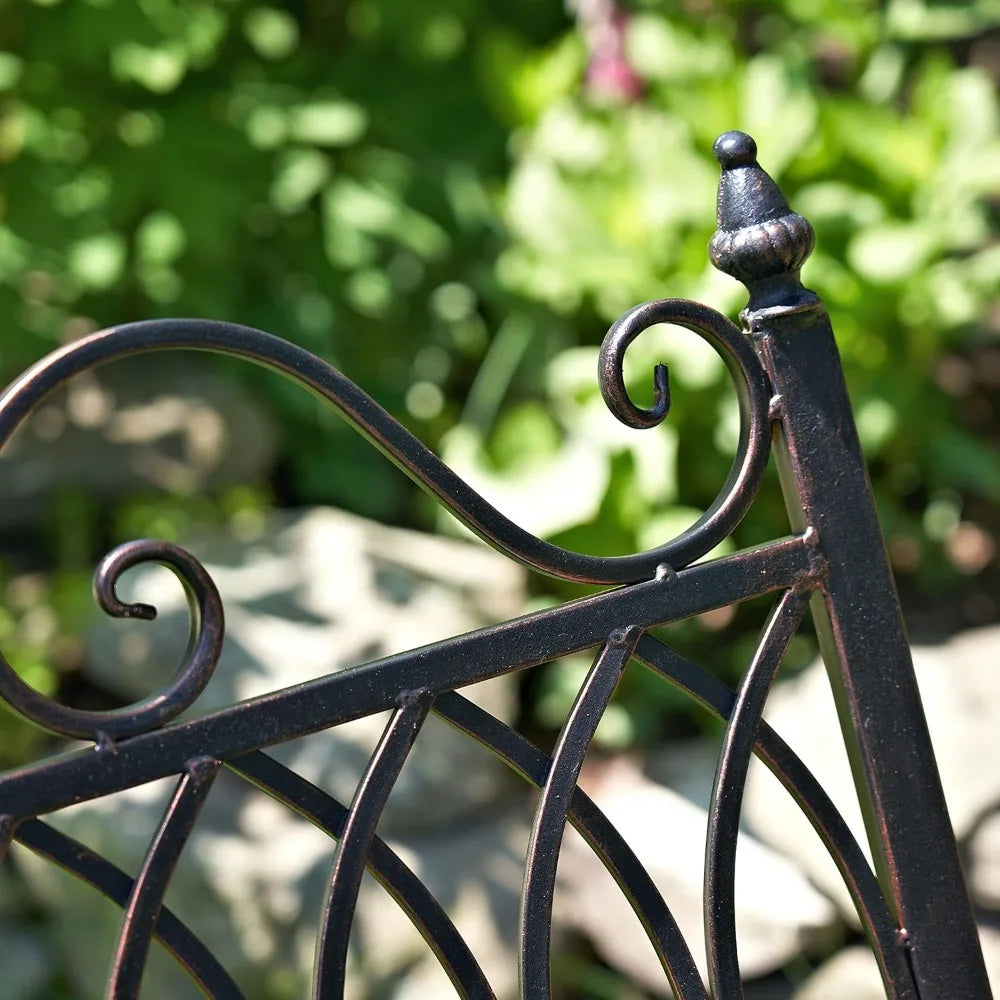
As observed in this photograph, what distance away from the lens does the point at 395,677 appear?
27.3 inches

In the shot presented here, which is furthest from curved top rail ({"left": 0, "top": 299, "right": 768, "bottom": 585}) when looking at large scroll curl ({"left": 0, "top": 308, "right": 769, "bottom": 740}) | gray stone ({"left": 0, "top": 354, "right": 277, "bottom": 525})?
gray stone ({"left": 0, "top": 354, "right": 277, "bottom": 525})

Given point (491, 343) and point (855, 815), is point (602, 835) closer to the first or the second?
point (855, 815)

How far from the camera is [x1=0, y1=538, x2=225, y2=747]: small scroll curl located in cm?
62

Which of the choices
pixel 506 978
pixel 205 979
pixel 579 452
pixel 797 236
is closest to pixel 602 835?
pixel 205 979

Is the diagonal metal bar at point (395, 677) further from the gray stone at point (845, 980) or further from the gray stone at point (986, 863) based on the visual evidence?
the gray stone at point (845, 980)

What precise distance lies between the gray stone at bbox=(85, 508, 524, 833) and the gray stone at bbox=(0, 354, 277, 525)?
283 millimetres

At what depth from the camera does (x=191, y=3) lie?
2.41 m

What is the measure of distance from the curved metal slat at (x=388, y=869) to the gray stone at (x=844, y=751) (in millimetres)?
1385

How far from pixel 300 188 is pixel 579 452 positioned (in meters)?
0.87

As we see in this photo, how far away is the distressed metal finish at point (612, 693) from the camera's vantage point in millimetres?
646

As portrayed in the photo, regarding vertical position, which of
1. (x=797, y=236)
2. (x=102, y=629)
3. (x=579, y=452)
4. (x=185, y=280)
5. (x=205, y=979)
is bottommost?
(x=205, y=979)

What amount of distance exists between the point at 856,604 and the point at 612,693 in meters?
0.17

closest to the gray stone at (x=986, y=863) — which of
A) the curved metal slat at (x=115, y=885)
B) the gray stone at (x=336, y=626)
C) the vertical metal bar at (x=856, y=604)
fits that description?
the gray stone at (x=336, y=626)

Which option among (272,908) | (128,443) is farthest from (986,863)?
(128,443)
